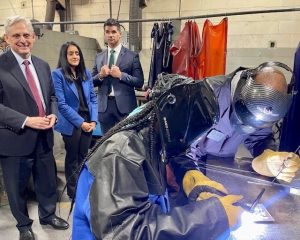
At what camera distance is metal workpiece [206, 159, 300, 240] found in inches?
32.0

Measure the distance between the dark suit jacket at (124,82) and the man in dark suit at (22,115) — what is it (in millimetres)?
656

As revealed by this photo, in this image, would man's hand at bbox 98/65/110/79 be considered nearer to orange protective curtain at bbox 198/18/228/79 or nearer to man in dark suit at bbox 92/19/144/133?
man in dark suit at bbox 92/19/144/133

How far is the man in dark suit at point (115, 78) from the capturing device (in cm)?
246

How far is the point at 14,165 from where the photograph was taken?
176 centimetres

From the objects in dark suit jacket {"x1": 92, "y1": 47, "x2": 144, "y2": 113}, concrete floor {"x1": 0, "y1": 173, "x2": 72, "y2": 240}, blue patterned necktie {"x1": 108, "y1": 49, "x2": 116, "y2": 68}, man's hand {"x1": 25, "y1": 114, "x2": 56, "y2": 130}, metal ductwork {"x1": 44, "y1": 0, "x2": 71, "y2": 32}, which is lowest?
concrete floor {"x1": 0, "y1": 173, "x2": 72, "y2": 240}

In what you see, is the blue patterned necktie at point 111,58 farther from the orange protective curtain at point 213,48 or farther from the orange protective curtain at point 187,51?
the orange protective curtain at point 213,48

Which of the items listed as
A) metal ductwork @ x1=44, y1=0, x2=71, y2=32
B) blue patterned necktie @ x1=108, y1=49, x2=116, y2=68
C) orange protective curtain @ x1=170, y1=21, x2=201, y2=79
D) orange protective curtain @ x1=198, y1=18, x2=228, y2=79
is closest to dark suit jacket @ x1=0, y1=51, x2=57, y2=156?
blue patterned necktie @ x1=108, y1=49, x2=116, y2=68

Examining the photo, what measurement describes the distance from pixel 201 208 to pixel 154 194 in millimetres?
146

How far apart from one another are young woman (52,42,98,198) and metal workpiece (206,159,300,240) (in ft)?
4.05

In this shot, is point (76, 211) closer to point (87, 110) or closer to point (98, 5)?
point (87, 110)

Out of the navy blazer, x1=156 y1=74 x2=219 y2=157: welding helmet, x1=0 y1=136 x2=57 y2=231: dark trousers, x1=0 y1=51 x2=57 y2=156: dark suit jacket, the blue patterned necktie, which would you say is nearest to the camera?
x1=156 y1=74 x2=219 y2=157: welding helmet

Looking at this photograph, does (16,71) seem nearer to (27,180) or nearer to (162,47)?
(27,180)

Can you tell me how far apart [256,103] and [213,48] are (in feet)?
5.72

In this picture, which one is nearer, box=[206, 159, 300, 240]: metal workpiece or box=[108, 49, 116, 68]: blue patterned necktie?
box=[206, 159, 300, 240]: metal workpiece
